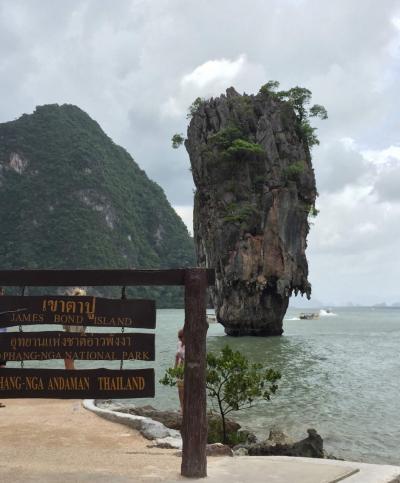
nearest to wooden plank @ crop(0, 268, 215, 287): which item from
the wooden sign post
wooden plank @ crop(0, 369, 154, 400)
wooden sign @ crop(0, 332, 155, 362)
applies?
the wooden sign post

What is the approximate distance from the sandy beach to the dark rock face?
115ft

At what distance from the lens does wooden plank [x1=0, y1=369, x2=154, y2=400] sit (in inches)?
207

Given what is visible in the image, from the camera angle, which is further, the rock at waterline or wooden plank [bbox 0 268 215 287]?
the rock at waterline

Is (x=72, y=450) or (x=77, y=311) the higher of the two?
(x=77, y=311)

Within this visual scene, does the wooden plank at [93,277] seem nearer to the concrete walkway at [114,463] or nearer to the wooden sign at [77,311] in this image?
the wooden sign at [77,311]

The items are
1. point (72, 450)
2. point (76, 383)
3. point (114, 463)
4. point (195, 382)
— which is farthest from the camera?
point (72, 450)

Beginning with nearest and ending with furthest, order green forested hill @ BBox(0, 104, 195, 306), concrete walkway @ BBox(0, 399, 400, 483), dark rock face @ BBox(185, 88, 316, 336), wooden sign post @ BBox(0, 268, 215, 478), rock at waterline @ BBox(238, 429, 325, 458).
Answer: concrete walkway @ BBox(0, 399, 400, 483)
wooden sign post @ BBox(0, 268, 215, 478)
rock at waterline @ BBox(238, 429, 325, 458)
dark rock face @ BBox(185, 88, 316, 336)
green forested hill @ BBox(0, 104, 195, 306)

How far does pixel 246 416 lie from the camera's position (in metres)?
12.8

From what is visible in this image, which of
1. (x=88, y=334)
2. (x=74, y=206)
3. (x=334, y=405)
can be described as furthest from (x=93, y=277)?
(x=74, y=206)

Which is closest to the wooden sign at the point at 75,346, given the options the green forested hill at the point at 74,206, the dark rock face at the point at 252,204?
the dark rock face at the point at 252,204

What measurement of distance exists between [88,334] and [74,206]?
138113 mm

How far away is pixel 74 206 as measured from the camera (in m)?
140

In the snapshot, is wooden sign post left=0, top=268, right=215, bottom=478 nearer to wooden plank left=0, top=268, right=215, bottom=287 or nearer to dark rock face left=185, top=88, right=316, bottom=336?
wooden plank left=0, top=268, right=215, bottom=287

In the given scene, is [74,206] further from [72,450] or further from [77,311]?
[77,311]
